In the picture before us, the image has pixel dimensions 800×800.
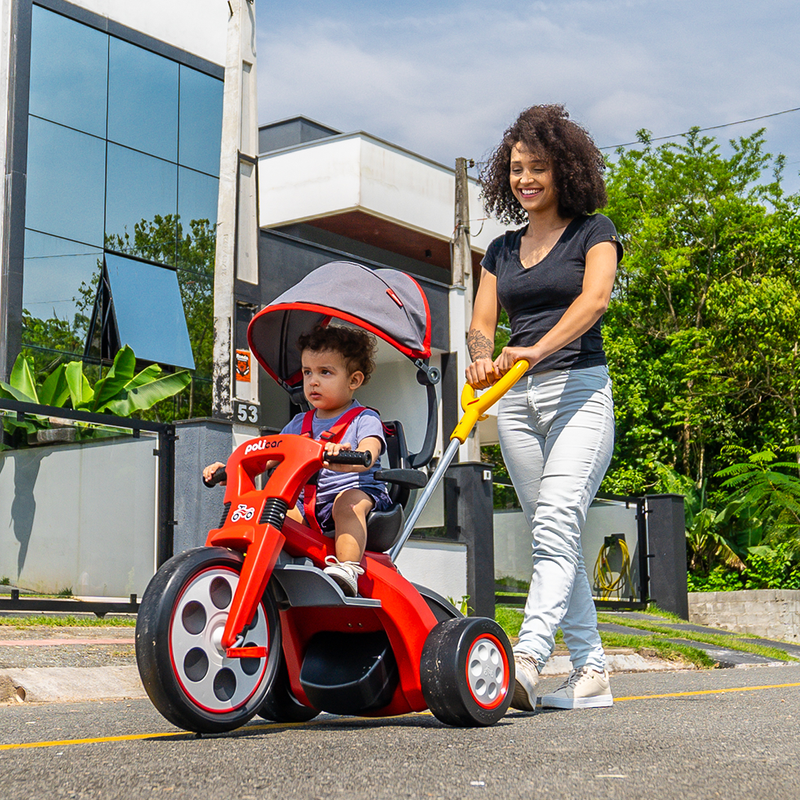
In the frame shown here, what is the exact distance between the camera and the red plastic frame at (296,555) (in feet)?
11.4

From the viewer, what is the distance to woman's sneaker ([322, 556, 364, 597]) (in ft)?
12.0

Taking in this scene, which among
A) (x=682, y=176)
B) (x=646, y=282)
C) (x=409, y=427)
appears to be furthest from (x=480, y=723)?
(x=682, y=176)

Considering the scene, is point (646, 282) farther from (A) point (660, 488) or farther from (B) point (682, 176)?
(A) point (660, 488)

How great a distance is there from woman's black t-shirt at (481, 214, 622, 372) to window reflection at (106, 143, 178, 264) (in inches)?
502

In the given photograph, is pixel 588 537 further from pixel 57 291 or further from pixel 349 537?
pixel 349 537

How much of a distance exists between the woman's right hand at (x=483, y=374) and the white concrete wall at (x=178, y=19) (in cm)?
1398

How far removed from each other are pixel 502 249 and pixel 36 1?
13124 millimetres

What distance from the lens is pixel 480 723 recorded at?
378 cm

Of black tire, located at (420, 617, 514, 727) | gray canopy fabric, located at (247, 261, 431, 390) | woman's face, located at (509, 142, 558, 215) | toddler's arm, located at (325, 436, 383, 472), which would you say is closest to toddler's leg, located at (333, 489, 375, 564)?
toddler's arm, located at (325, 436, 383, 472)

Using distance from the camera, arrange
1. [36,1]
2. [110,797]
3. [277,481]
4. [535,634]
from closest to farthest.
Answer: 1. [110,797]
2. [277,481]
3. [535,634]
4. [36,1]

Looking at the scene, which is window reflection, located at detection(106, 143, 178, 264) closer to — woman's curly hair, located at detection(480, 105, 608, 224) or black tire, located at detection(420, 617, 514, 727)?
woman's curly hair, located at detection(480, 105, 608, 224)

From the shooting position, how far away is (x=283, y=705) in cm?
409

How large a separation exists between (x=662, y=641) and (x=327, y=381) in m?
7.42

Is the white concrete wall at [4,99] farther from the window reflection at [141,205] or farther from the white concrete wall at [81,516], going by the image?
the white concrete wall at [81,516]
